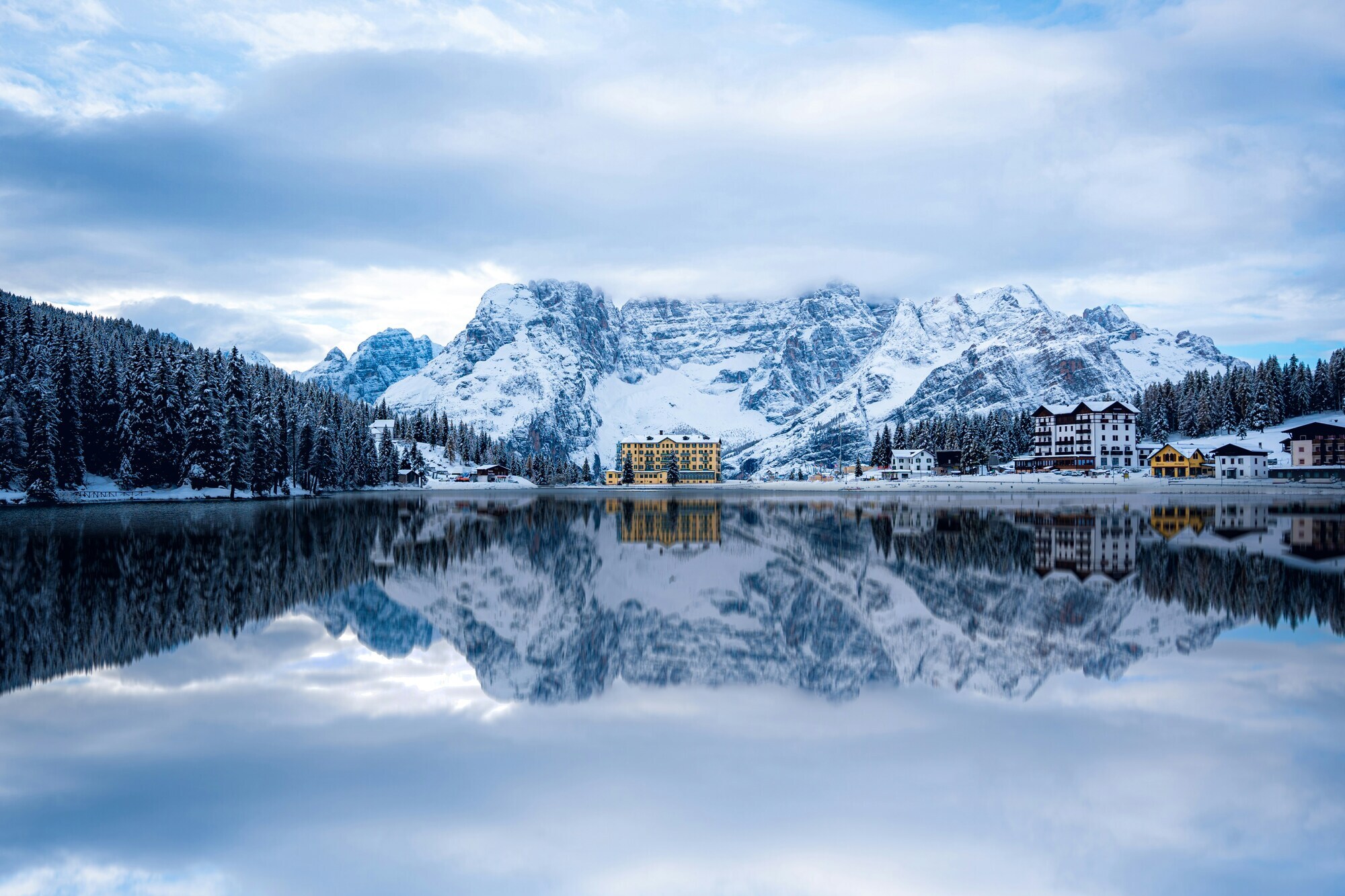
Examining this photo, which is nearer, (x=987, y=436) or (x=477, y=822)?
(x=477, y=822)

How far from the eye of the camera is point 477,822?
326 inches

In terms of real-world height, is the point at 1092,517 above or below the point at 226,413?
below

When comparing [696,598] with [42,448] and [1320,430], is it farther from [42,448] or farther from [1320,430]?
[1320,430]

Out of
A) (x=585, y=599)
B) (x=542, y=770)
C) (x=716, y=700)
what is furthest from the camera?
(x=585, y=599)

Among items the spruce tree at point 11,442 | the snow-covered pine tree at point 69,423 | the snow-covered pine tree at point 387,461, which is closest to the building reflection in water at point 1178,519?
the spruce tree at point 11,442

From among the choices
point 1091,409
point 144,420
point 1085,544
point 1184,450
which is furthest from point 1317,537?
point 1091,409

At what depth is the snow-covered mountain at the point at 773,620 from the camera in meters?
13.7

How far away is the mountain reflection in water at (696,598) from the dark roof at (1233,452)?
4166 inches

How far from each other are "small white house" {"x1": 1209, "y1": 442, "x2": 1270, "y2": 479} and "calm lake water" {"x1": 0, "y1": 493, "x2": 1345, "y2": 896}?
131053mm

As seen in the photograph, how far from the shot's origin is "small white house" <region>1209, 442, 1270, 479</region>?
132 m

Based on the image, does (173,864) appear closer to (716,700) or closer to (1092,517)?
(716,700)

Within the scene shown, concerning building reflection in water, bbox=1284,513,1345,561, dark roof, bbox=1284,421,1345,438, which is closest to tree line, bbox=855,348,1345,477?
dark roof, bbox=1284,421,1345,438

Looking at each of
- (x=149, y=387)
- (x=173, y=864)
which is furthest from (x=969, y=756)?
(x=149, y=387)

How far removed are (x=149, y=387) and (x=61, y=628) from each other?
89.5m
